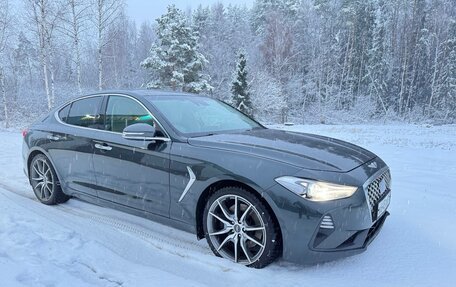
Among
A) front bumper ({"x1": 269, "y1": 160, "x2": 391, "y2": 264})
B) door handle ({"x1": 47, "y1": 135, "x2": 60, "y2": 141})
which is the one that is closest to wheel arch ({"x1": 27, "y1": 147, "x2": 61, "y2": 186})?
door handle ({"x1": 47, "y1": 135, "x2": 60, "y2": 141})

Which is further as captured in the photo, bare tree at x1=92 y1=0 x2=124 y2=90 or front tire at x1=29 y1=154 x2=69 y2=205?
bare tree at x1=92 y1=0 x2=124 y2=90

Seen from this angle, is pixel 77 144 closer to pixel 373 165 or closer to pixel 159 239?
pixel 159 239

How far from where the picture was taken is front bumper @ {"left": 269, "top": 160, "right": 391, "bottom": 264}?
2.79m

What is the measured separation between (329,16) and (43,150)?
4621 cm

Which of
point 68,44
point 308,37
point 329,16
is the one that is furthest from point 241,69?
point 329,16

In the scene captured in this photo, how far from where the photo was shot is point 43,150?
4.83 metres

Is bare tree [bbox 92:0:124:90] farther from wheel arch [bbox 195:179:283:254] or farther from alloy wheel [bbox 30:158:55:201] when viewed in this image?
wheel arch [bbox 195:179:283:254]

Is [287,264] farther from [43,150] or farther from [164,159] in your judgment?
[43,150]

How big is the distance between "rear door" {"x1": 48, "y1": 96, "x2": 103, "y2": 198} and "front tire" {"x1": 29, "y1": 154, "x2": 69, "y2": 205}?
0.55 feet

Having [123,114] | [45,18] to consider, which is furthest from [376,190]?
[45,18]

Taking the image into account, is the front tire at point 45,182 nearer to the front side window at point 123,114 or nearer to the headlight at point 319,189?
the front side window at point 123,114

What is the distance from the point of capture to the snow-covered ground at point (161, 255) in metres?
2.86

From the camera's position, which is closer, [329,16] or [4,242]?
[4,242]

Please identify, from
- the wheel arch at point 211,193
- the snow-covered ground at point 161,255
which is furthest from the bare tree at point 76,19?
the wheel arch at point 211,193
